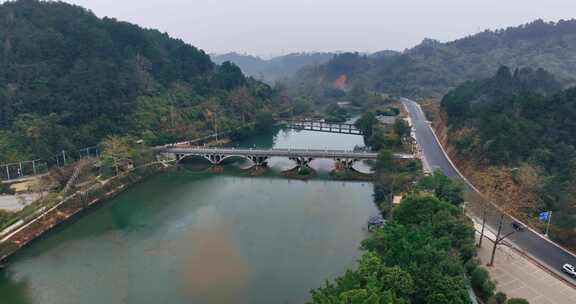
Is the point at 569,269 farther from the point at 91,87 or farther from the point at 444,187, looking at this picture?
the point at 91,87

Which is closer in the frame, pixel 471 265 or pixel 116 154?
pixel 471 265

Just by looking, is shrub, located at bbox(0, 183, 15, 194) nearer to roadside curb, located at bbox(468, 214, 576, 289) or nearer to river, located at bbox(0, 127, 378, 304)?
river, located at bbox(0, 127, 378, 304)

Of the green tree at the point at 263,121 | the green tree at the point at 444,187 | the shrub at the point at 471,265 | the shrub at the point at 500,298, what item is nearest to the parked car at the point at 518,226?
the green tree at the point at 444,187

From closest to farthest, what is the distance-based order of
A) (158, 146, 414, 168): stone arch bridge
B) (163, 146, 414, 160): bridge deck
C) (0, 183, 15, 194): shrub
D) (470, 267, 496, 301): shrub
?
1. (470, 267, 496, 301): shrub
2. (0, 183, 15, 194): shrub
3. (163, 146, 414, 160): bridge deck
4. (158, 146, 414, 168): stone arch bridge

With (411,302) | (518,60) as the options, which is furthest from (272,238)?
(518,60)

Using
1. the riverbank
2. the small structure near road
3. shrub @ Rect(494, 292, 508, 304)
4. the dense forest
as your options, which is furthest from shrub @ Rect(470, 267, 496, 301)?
the small structure near road

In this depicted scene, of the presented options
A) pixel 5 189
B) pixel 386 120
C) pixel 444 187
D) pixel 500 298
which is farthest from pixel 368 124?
pixel 5 189
